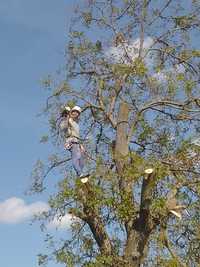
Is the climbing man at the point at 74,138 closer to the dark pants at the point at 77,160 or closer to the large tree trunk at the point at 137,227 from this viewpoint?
the dark pants at the point at 77,160

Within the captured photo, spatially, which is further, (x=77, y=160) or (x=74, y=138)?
(x=74, y=138)

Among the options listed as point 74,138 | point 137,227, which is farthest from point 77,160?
point 137,227

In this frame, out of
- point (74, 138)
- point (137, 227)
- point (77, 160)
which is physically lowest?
point (137, 227)

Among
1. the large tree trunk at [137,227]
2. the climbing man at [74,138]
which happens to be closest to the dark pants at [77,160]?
the climbing man at [74,138]

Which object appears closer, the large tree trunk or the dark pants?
the large tree trunk

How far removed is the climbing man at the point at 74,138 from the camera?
14.1 m

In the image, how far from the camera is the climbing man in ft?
46.2

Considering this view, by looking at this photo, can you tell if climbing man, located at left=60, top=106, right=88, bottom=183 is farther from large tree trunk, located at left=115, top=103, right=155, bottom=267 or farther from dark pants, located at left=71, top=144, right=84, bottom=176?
large tree trunk, located at left=115, top=103, right=155, bottom=267

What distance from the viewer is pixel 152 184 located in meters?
13.9

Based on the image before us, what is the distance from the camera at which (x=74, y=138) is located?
14.2 metres

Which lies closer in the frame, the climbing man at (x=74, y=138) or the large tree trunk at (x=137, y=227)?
the large tree trunk at (x=137, y=227)

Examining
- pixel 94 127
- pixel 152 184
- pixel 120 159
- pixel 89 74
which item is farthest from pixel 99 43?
pixel 152 184

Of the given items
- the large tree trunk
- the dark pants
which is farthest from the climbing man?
the large tree trunk

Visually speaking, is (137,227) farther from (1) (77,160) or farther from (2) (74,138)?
(2) (74,138)
